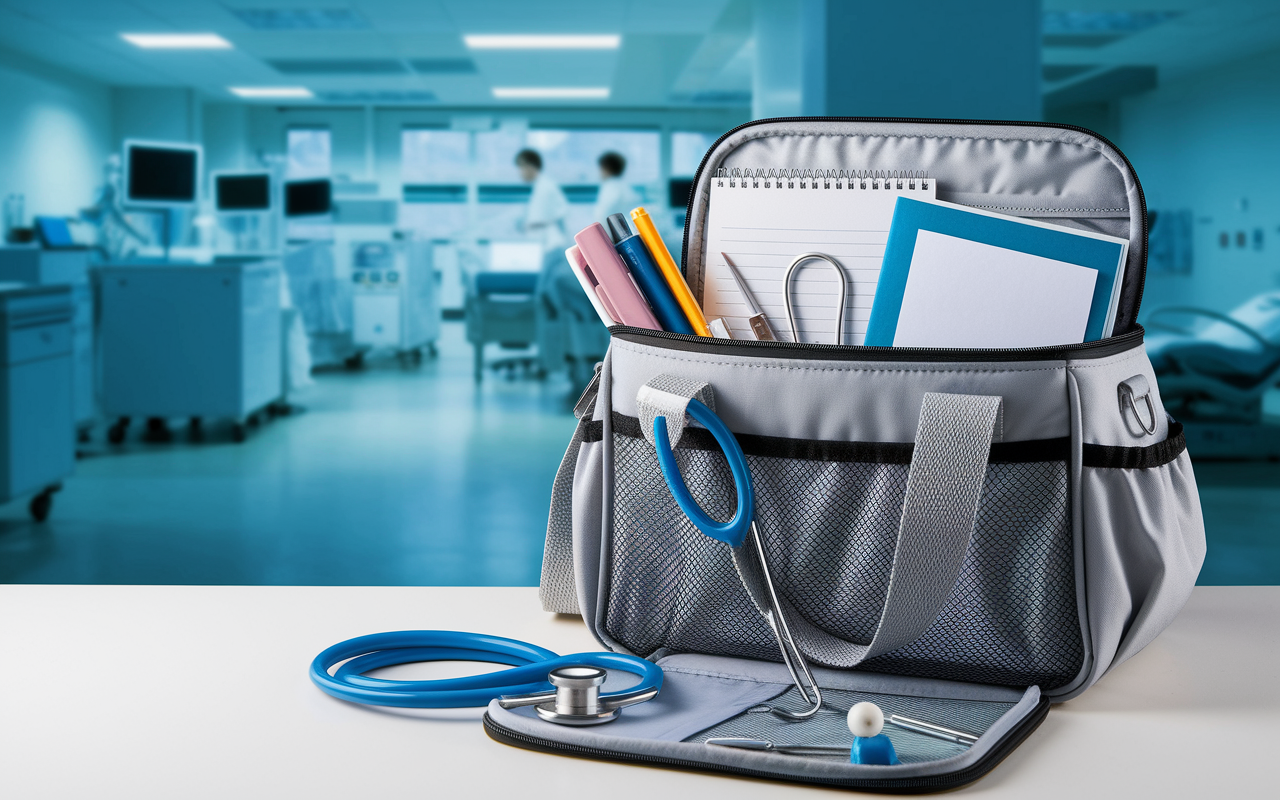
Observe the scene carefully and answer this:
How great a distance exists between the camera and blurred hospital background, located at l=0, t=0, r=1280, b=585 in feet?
8.68

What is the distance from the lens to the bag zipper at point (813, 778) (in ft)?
1.09

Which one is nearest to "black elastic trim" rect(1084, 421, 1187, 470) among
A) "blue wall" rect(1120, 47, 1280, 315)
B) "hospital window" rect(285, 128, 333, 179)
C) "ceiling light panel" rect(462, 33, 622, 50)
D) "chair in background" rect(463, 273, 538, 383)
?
"blue wall" rect(1120, 47, 1280, 315)

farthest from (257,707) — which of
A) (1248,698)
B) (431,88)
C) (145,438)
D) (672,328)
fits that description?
(431,88)

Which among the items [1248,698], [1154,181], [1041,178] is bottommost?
[1248,698]

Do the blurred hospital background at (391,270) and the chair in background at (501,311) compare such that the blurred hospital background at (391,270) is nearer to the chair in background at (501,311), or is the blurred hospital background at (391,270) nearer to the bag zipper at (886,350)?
the chair in background at (501,311)

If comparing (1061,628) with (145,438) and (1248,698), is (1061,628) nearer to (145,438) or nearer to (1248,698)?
(1248,698)

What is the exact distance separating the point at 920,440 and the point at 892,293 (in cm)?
11

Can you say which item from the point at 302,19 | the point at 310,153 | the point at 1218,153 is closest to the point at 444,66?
the point at 302,19

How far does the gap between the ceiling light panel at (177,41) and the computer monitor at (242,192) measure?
173cm

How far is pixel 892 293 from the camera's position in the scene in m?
0.48

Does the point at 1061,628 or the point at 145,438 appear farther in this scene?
the point at 145,438

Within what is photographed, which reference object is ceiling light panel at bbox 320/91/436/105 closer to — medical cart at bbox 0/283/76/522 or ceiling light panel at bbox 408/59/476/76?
ceiling light panel at bbox 408/59/476/76

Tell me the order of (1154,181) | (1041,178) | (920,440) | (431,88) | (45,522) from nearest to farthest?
(920,440) < (1041,178) < (1154,181) < (45,522) < (431,88)

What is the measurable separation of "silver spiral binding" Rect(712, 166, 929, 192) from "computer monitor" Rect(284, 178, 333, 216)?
634 cm
